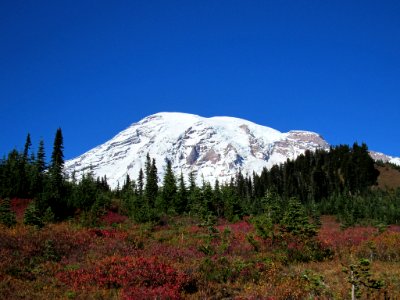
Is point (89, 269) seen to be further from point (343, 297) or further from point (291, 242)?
point (291, 242)

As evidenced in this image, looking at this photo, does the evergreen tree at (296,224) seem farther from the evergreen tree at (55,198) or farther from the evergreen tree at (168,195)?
the evergreen tree at (168,195)

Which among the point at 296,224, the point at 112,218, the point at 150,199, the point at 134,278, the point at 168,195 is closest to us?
the point at 134,278

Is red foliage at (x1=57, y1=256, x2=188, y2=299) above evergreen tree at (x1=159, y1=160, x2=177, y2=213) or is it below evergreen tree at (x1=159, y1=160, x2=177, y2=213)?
below

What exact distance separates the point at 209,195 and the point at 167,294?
4884cm

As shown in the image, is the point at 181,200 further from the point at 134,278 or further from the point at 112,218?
the point at 134,278

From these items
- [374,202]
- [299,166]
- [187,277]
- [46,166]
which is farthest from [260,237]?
[299,166]

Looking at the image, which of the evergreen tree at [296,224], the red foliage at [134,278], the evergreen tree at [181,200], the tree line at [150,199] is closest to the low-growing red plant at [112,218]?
the tree line at [150,199]

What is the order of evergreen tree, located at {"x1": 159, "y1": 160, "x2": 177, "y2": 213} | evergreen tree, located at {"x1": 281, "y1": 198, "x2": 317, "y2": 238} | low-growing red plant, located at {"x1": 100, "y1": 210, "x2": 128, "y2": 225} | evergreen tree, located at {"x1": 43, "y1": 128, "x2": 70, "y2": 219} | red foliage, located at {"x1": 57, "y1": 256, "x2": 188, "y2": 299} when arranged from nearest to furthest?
red foliage, located at {"x1": 57, "y1": 256, "x2": 188, "y2": 299} < evergreen tree, located at {"x1": 281, "y1": 198, "x2": 317, "y2": 238} < low-growing red plant, located at {"x1": 100, "y1": 210, "x2": 128, "y2": 225} < evergreen tree, located at {"x1": 43, "y1": 128, "x2": 70, "y2": 219} < evergreen tree, located at {"x1": 159, "y1": 160, "x2": 177, "y2": 213}

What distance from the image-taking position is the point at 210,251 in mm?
19375

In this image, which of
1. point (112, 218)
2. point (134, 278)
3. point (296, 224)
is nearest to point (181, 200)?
point (112, 218)

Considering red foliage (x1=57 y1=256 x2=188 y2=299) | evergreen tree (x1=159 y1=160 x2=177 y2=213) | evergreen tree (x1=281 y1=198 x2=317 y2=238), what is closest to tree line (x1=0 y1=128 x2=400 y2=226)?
evergreen tree (x1=159 y1=160 x2=177 y2=213)

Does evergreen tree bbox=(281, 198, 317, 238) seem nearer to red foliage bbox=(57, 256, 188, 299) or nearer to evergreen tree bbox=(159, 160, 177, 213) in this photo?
red foliage bbox=(57, 256, 188, 299)

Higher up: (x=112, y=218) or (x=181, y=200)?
(x=181, y=200)

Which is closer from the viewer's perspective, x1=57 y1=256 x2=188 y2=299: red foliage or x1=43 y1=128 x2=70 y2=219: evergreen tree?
x1=57 y1=256 x2=188 y2=299: red foliage
